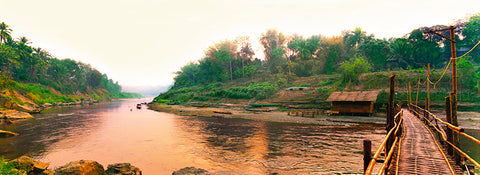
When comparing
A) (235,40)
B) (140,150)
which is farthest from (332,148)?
(235,40)

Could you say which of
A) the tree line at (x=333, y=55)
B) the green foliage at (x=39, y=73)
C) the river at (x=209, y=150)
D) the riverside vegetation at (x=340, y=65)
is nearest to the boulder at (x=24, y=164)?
the river at (x=209, y=150)

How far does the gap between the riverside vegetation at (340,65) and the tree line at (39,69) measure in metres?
49.7

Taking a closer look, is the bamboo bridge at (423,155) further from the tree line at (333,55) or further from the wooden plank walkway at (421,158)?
the tree line at (333,55)

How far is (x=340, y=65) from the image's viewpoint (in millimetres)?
66625

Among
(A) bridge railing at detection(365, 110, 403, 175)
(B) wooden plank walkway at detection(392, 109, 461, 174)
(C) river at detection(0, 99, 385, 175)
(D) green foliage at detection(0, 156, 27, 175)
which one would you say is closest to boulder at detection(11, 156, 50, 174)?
(D) green foliage at detection(0, 156, 27, 175)

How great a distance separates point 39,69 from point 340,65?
112 m

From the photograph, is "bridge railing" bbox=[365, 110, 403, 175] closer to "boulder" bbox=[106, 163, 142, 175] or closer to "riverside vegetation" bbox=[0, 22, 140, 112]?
"boulder" bbox=[106, 163, 142, 175]

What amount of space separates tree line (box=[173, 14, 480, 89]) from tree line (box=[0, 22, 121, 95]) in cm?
4873

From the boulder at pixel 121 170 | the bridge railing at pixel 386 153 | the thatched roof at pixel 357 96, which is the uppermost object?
the thatched roof at pixel 357 96

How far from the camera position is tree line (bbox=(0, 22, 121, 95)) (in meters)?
70.2

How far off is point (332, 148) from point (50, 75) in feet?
404

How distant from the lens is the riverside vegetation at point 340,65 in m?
42.3

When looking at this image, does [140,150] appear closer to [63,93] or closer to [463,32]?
[463,32]

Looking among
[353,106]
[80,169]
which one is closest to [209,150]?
[80,169]
